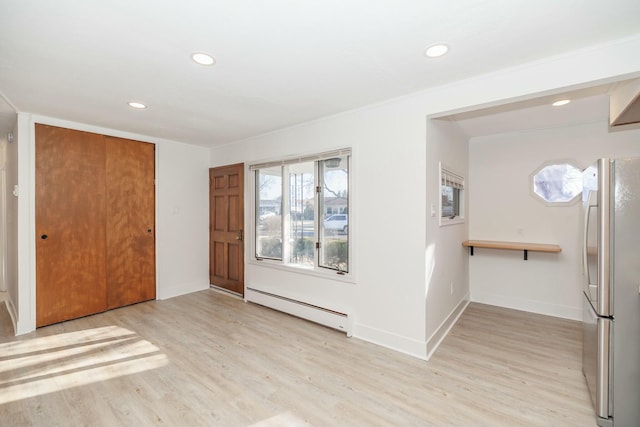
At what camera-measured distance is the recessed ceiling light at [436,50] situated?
74.2 inches

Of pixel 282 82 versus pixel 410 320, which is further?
pixel 410 320

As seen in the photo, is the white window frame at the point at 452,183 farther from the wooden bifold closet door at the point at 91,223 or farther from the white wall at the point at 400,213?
the wooden bifold closet door at the point at 91,223

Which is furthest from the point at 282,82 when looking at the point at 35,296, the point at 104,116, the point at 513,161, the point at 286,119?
the point at 35,296

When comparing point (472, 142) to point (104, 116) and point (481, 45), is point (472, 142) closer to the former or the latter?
point (481, 45)

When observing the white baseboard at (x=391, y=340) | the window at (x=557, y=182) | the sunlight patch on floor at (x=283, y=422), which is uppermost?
the window at (x=557, y=182)

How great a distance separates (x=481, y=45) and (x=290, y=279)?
10.2 ft

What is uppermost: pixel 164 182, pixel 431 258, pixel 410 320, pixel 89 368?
pixel 164 182

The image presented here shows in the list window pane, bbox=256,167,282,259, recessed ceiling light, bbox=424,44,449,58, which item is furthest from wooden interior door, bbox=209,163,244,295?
recessed ceiling light, bbox=424,44,449,58

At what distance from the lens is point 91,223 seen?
369 cm

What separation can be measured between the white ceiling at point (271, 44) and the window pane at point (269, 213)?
1.42 meters

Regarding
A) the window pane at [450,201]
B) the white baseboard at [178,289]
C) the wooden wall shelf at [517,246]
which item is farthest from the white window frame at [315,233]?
the wooden wall shelf at [517,246]

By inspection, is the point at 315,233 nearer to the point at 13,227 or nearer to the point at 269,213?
the point at 269,213

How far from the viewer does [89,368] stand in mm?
2508

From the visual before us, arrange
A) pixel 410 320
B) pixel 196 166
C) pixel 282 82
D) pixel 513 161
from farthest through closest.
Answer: pixel 196 166 < pixel 513 161 < pixel 410 320 < pixel 282 82
